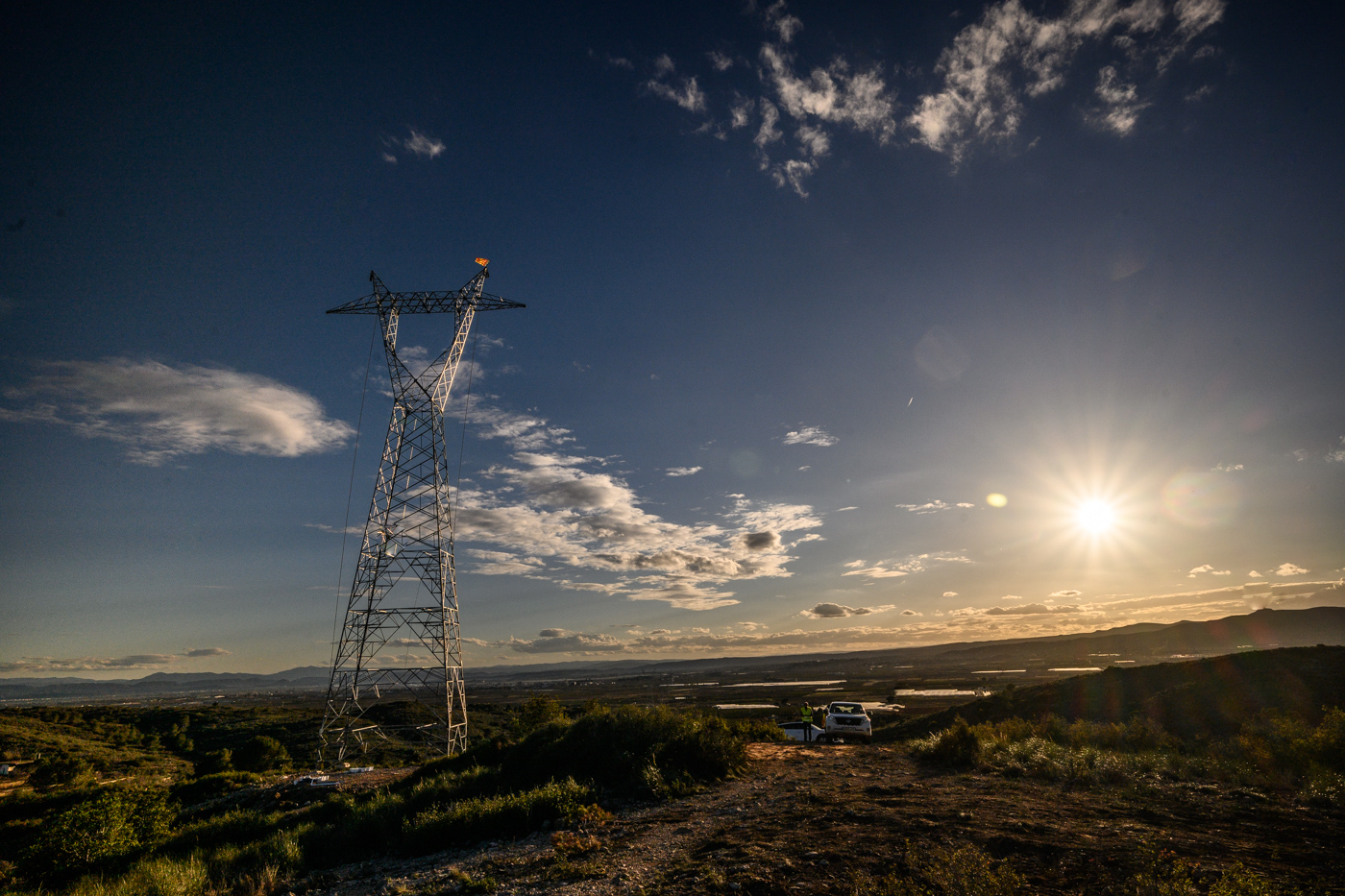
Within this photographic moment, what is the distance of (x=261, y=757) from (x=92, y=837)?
3113 centimetres

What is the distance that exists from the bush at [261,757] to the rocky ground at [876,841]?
34.9 m

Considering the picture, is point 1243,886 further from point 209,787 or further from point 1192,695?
point 209,787

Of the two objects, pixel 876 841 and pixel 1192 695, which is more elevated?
pixel 876 841

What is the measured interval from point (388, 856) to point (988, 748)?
51.1 feet

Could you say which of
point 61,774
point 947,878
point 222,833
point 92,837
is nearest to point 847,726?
point 947,878

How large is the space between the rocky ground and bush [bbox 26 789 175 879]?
6224 mm

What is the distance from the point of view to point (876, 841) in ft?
27.4

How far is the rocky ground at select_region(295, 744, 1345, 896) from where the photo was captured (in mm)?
7043

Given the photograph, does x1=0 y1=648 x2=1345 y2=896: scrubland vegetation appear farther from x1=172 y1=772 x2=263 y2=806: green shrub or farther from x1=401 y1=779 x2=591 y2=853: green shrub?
x1=172 y1=772 x2=263 y2=806: green shrub

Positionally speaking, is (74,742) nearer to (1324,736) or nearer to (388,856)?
(388,856)

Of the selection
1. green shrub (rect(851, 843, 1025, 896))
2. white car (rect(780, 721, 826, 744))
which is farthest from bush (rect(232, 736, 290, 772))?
green shrub (rect(851, 843, 1025, 896))

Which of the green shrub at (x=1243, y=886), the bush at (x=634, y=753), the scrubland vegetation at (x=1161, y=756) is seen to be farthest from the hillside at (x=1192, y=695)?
the green shrub at (x=1243, y=886)

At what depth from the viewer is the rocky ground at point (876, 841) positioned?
704cm

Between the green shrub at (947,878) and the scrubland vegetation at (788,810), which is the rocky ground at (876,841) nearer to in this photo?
the scrubland vegetation at (788,810)
